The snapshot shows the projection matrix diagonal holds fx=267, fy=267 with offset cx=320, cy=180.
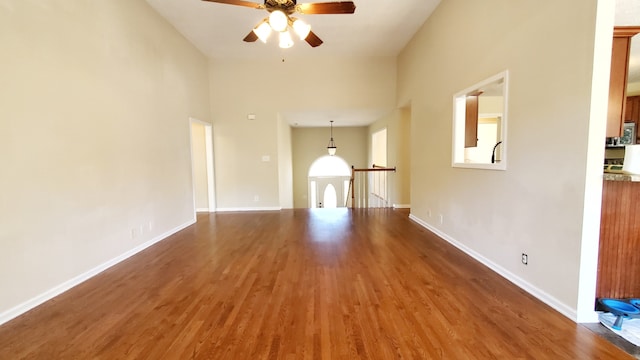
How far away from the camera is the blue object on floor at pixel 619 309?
A: 1.91m

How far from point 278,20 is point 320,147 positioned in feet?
26.4

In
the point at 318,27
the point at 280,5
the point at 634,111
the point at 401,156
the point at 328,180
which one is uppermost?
the point at 318,27

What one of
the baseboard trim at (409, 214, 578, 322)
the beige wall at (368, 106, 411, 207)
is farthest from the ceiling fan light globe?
the beige wall at (368, 106, 411, 207)

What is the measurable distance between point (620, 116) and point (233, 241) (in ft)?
14.7

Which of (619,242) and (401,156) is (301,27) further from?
(401,156)

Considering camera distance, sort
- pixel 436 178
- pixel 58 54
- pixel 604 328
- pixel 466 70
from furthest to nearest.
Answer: pixel 436 178 → pixel 466 70 → pixel 58 54 → pixel 604 328

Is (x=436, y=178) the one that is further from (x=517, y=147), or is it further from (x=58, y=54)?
(x=58, y=54)

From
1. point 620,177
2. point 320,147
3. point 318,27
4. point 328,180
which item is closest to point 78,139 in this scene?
point 318,27

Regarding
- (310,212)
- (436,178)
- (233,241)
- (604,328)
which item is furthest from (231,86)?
(604,328)

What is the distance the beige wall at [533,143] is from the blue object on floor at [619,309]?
0.92ft

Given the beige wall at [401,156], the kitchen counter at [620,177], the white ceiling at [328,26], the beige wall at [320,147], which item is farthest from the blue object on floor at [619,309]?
the beige wall at [320,147]

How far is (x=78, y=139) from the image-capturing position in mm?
2748

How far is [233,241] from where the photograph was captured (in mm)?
4078

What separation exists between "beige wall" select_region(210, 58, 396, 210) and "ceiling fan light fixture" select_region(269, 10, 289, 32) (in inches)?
139
